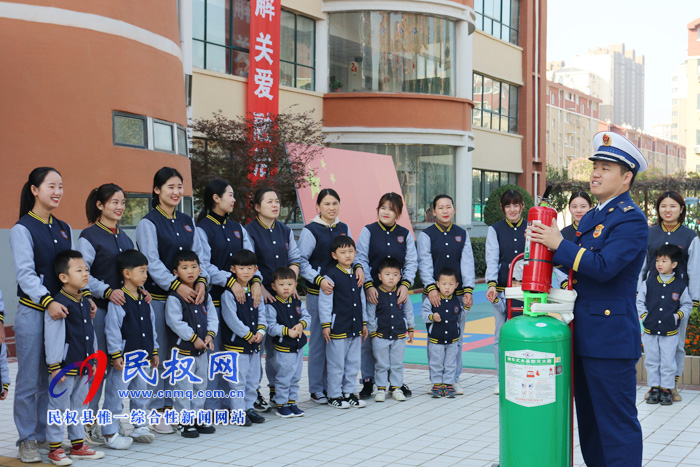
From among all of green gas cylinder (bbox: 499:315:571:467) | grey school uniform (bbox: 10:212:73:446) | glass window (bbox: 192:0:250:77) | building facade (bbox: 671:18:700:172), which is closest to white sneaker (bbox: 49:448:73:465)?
grey school uniform (bbox: 10:212:73:446)

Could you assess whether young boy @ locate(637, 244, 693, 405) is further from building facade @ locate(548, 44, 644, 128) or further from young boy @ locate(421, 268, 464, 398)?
building facade @ locate(548, 44, 644, 128)

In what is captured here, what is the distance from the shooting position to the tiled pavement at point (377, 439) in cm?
579

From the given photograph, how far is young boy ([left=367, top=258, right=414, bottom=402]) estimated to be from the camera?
25.9 feet

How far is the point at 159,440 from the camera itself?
20.9ft

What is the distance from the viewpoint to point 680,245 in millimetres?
7871

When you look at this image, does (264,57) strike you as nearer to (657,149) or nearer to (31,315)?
(31,315)

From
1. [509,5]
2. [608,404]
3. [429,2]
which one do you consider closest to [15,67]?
[608,404]

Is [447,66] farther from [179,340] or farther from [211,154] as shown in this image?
[179,340]

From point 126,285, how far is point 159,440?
1.24 m

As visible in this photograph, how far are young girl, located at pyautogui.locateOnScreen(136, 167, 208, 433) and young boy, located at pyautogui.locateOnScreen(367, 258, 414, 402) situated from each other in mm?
1967

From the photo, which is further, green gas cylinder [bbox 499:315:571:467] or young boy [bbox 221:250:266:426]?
young boy [bbox 221:250:266:426]

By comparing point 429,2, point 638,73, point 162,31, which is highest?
point 638,73

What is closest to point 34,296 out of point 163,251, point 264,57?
point 163,251

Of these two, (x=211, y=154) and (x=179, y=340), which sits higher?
(x=211, y=154)
